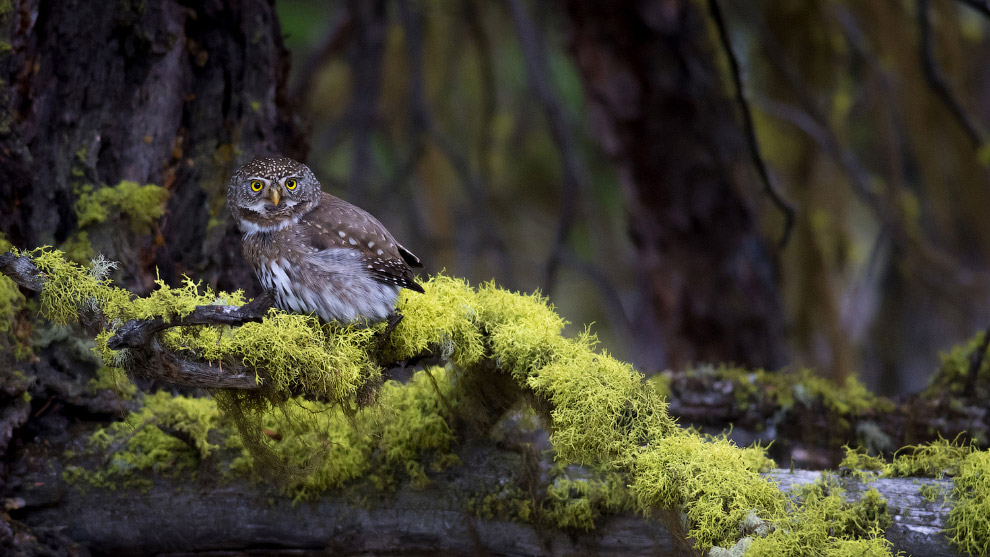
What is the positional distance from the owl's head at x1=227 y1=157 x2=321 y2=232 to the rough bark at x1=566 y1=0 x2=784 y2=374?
2654 mm

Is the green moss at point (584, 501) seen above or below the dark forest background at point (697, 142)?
below

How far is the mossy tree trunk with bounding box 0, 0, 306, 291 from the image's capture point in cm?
280

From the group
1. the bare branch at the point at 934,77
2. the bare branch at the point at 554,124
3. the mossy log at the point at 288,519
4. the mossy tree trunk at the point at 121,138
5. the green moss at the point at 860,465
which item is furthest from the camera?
the bare branch at the point at 554,124

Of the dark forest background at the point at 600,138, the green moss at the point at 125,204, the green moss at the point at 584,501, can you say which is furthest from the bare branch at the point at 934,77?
the green moss at the point at 125,204

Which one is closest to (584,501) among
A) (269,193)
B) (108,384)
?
(269,193)

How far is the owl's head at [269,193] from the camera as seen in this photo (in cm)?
267

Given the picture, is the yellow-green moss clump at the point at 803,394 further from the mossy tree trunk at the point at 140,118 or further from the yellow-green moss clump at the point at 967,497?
the mossy tree trunk at the point at 140,118

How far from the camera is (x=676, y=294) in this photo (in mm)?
5129

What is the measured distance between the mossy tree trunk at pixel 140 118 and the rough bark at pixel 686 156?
219 centimetres

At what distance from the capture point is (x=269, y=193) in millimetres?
2658

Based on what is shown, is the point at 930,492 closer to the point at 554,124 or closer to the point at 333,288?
the point at 333,288

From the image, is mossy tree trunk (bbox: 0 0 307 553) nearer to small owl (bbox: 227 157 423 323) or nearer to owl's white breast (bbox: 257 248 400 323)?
small owl (bbox: 227 157 423 323)

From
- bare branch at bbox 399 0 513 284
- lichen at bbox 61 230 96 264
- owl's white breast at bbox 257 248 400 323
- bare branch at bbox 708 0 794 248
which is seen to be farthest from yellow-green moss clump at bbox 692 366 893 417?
lichen at bbox 61 230 96 264

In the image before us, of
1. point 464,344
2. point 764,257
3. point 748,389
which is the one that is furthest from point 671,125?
point 464,344
